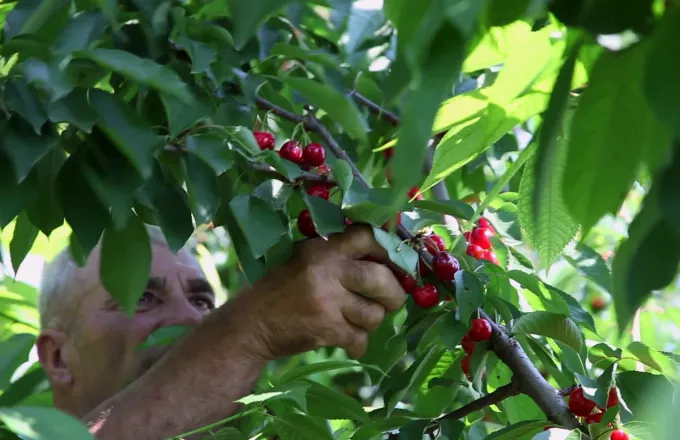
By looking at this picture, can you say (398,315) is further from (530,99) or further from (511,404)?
(530,99)

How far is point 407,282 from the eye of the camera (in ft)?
4.06

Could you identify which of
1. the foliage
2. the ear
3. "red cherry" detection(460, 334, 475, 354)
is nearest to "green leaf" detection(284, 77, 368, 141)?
the foliage

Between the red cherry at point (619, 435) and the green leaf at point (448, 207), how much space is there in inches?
13.2

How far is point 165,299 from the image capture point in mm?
1873

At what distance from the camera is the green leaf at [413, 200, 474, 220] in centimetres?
121

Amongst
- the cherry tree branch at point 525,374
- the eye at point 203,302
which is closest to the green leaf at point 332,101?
the cherry tree branch at point 525,374

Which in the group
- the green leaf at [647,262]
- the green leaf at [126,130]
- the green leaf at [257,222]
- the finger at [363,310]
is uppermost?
the green leaf at [647,262]

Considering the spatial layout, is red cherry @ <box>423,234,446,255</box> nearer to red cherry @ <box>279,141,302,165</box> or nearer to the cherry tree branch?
the cherry tree branch

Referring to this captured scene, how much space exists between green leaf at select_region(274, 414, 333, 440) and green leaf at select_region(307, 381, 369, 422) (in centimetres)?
5

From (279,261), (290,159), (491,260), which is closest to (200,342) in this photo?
(279,261)

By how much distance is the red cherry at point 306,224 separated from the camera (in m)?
1.24

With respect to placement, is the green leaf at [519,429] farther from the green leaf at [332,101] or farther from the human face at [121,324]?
the human face at [121,324]

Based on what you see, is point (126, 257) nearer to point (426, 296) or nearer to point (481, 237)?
point (426, 296)

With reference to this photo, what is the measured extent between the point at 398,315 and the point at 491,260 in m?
0.26
